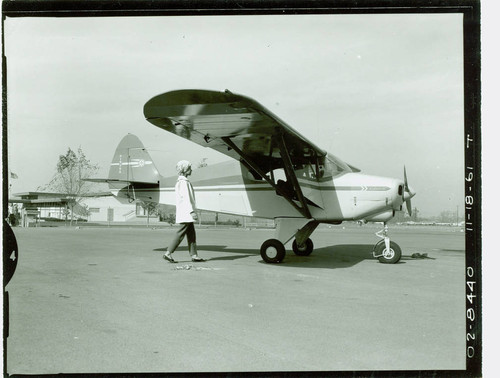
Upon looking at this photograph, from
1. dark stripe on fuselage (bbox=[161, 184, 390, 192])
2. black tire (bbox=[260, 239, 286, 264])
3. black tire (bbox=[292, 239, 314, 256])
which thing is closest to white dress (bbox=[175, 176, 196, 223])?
black tire (bbox=[260, 239, 286, 264])

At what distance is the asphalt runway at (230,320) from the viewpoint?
3.21 meters

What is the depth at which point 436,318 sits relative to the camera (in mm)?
4211

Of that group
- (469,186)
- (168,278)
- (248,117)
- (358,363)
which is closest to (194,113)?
(248,117)

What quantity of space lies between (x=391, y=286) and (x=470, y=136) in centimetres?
276

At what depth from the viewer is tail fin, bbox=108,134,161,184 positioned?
1202 centimetres

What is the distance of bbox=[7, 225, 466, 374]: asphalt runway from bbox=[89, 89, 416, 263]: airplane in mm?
1741

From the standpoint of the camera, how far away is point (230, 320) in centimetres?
412

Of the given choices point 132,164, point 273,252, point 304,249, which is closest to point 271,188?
point 304,249

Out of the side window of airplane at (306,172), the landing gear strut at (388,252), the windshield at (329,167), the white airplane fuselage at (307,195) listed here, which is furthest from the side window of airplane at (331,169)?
the landing gear strut at (388,252)

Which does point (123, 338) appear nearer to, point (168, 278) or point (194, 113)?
point (168, 278)

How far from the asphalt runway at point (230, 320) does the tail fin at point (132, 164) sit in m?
5.13

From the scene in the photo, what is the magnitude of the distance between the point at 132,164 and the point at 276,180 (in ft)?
17.0

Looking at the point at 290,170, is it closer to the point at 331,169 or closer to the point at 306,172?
the point at 306,172

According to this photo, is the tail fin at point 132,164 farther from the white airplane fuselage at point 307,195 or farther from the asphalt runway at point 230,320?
the asphalt runway at point 230,320
